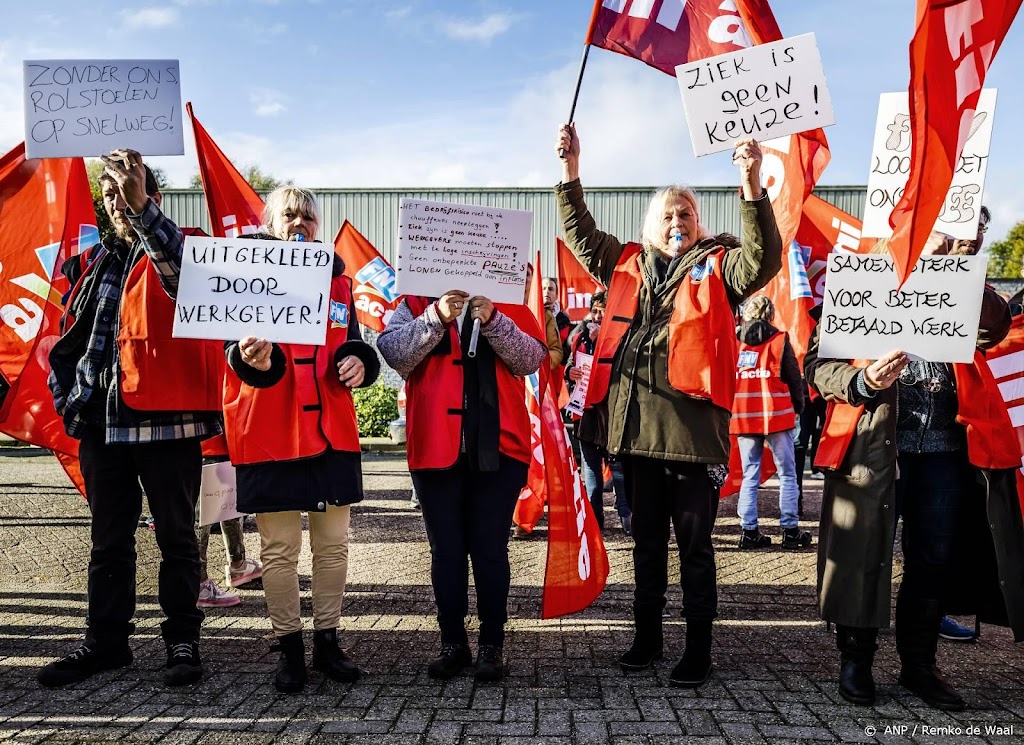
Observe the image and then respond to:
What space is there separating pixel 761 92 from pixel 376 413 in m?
13.2

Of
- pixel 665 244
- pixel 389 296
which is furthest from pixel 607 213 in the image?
pixel 665 244

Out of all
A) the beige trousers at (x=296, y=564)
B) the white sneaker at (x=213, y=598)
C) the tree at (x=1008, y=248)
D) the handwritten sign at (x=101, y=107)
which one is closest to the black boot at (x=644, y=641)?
the beige trousers at (x=296, y=564)

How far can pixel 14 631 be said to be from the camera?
434 cm

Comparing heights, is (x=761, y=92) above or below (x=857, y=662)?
above

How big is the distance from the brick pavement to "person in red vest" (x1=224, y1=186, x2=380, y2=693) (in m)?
0.28

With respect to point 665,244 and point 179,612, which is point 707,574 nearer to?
point 665,244

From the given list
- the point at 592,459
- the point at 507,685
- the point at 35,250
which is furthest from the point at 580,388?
the point at 35,250

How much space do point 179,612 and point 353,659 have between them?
2.65 feet

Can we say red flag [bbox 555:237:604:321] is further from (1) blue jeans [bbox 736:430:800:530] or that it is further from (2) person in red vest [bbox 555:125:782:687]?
(2) person in red vest [bbox 555:125:782:687]

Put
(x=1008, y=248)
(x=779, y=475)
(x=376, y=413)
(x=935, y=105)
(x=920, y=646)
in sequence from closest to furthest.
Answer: (x=935, y=105)
(x=920, y=646)
(x=779, y=475)
(x=376, y=413)
(x=1008, y=248)

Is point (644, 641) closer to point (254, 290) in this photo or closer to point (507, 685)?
point (507, 685)

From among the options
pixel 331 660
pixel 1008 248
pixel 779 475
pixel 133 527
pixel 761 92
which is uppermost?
pixel 1008 248

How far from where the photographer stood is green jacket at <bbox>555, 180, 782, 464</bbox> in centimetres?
Result: 340

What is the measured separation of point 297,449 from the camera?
11.3ft
